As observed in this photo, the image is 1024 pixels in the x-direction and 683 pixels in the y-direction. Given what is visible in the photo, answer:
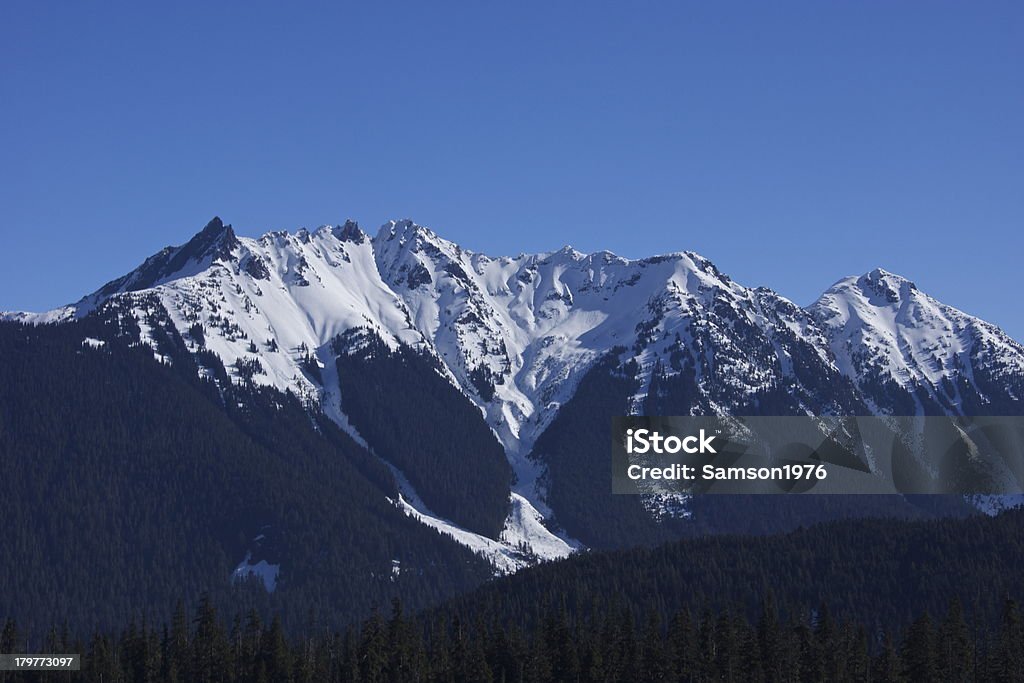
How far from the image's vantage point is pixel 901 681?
19888cm

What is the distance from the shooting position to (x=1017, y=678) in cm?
19975

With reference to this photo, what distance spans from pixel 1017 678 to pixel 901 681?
14079mm
